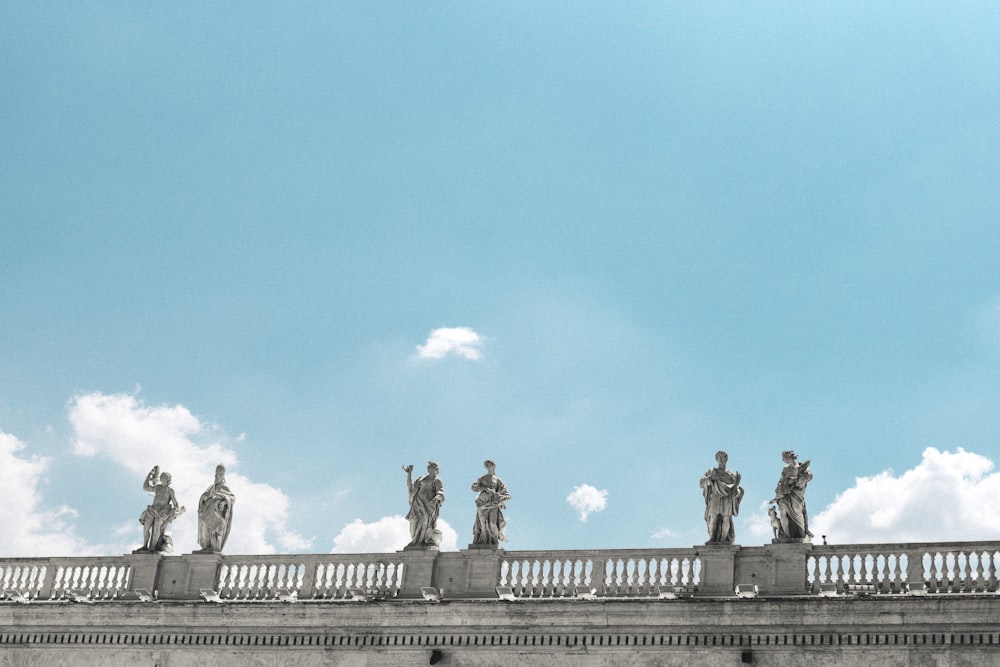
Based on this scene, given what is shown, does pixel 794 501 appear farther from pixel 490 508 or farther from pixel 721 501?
pixel 490 508

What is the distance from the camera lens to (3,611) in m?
34.8

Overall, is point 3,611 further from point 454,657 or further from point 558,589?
point 558,589

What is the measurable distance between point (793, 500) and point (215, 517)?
13.9 m

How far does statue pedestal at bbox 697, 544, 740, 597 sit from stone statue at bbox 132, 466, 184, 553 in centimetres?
1355

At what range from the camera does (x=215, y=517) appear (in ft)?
112

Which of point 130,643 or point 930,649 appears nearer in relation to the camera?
point 930,649

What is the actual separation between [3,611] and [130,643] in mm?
3884

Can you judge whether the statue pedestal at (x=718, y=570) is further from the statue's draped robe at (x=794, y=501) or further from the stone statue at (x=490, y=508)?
the stone statue at (x=490, y=508)

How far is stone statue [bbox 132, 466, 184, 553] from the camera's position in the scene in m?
34.6

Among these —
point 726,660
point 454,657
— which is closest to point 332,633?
point 454,657

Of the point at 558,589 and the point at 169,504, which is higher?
the point at 169,504

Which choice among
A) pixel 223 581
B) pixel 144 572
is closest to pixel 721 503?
pixel 223 581

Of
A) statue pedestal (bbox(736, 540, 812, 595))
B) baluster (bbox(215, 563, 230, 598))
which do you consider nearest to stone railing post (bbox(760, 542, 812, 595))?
statue pedestal (bbox(736, 540, 812, 595))

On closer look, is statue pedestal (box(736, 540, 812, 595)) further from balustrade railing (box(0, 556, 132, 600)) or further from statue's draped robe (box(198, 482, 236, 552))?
balustrade railing (box(0, 556, 132, 600))
